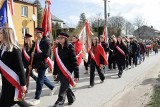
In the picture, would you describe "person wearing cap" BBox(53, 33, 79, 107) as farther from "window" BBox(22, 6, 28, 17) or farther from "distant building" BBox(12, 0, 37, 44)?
"window" BBox(22, 6, 28, 17)

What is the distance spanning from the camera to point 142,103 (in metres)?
8.50

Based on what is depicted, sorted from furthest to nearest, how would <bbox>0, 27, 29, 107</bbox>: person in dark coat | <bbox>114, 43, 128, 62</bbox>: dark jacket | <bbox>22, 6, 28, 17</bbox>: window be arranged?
<bbox>22, 6, 28, 17</bbox>: window, <bbox>114, 43, 128, 62</bbox>: dark jacket, <bbox>0, 27, 29, 107</bbox>: person in dark coat

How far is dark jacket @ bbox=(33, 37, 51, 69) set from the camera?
8.70 metres

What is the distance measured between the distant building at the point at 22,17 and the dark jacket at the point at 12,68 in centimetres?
4201

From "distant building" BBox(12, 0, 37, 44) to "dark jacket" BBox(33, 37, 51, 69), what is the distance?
38.8m

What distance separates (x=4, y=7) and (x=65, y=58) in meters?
4.84

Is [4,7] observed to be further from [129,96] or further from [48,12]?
[129,96]

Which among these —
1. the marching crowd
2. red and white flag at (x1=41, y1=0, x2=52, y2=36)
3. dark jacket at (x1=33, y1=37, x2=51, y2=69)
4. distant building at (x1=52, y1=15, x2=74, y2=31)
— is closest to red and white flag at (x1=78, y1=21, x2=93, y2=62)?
the marching crowd

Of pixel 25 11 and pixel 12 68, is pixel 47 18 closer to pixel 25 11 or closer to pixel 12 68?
pixel 12 68

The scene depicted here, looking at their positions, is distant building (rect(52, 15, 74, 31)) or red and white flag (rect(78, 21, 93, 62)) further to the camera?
distant building (rect(52, 15, 74, 31))

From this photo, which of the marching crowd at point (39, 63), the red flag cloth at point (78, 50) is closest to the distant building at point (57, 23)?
the red flag cloth at point (78, 50)

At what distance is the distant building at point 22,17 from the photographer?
4779cm

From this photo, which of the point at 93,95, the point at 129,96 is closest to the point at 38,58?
the point at 93,95

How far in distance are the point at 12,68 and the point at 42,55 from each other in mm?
3011
